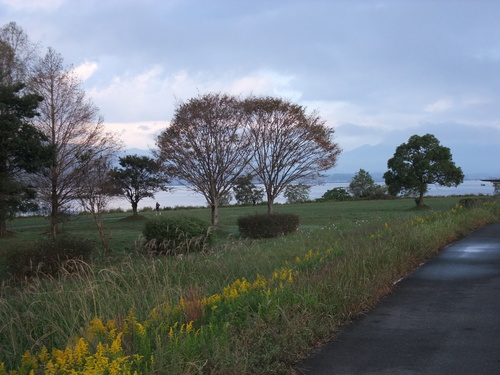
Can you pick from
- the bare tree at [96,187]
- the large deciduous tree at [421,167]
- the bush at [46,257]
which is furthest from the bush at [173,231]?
the large deciduous tree at [421,167]

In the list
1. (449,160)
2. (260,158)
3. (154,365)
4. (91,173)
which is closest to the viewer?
(154,365)

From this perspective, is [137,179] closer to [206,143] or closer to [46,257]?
[206,143]

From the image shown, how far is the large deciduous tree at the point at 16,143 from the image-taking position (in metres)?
16.9

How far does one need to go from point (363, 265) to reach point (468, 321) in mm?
1817

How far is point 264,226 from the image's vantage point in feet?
61.4

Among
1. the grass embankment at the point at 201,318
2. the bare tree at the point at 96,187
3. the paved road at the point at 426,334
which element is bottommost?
the paved road at the point at 426,334

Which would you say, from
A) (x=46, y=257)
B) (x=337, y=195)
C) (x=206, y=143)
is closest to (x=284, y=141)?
(x=206, y=143)

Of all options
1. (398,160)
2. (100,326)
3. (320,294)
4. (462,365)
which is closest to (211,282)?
(320,294)

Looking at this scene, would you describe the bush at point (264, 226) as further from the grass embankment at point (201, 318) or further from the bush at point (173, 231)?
the grass embankment at point (201, 318)

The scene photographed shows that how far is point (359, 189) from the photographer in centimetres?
6488

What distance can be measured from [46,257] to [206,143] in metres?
12.9

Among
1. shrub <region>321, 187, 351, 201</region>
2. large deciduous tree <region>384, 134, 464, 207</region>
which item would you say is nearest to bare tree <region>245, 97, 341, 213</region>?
large deciduous tree <region>384, 134, 464, 207</region>

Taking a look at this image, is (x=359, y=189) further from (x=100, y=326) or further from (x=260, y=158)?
(x=100, y=326)

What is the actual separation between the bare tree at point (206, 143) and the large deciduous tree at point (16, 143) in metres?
6.54
